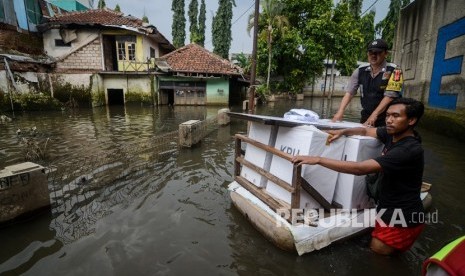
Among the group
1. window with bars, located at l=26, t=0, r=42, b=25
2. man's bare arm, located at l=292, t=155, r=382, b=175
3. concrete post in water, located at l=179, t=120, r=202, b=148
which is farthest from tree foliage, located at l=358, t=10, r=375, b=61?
man's bare arm, located at l=292, t=155, r=382, b=175

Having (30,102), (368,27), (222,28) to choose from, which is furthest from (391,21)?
(30,102)

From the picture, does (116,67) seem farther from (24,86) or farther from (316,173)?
(316,173)

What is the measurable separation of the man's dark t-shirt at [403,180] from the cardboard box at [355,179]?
0.31 meters

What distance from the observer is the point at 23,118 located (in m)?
15.7

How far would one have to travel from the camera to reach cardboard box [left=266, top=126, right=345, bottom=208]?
3410 millimetres

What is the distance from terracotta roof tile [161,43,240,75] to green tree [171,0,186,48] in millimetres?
20820

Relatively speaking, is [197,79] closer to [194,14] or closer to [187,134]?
[187,134]

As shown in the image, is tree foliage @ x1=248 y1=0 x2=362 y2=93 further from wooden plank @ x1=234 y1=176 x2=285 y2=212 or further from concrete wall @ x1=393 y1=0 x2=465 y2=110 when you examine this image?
wooden plank @ x1=234 y1=176 x2=285 y2=212

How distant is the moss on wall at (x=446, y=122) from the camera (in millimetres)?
9516

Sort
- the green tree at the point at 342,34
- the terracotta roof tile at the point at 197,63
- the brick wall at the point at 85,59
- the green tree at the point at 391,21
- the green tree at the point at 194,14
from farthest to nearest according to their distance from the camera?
the green tree at the point at 194,14 < the green tree at the point at 391,21 < the green tree at the point at 342,34 < the terracotta roof tile at the point at 197,63 < the brick wall at the point at 85,59

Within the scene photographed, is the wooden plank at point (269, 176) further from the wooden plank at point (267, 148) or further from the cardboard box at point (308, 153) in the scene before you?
the wooden plank at point (267, 148)

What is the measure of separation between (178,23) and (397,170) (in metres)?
46.0

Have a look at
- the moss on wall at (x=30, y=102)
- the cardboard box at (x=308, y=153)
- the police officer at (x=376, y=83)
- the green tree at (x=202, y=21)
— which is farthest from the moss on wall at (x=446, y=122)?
the green tree at (x=202, y=21)

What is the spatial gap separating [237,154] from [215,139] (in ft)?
20.5
